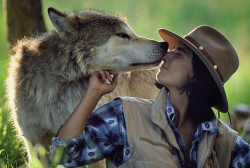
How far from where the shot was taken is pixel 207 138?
3.45m

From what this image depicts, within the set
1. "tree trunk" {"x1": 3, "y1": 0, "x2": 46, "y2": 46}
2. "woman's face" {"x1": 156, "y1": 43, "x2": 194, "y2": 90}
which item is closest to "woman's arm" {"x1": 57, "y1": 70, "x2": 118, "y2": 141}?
"woman's face" {"x1": 156, "y1": 43, "x2": 194, "y2": 90}

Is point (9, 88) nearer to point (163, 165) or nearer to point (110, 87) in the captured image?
point (110, 87)

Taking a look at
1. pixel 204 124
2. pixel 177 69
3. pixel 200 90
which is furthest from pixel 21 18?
pixel 204 124

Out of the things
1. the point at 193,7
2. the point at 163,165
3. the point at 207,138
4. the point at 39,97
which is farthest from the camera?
the point at 193,7

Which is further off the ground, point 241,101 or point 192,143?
point 192,143

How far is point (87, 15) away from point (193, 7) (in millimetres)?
10533

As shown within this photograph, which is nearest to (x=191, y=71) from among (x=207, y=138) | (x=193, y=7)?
(x=207, y=138)

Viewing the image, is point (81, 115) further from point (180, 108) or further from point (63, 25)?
point (63, 25)

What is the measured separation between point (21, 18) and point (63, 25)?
2.13m

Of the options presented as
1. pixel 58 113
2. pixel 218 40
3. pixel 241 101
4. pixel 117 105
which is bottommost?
pixel 241 101

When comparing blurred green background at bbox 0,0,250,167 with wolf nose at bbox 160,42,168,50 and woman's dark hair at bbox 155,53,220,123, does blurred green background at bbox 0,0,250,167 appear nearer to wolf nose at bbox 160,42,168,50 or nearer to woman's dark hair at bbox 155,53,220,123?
wolf nose at bbox 160,42,168,50

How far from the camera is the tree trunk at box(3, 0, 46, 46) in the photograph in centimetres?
616

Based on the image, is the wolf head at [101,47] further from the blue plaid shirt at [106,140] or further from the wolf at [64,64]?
the blue plaid shirt at [106,140]

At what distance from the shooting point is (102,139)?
129 inches
